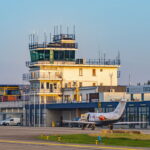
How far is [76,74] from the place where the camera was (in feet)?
467

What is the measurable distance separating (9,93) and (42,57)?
31167 millimetres

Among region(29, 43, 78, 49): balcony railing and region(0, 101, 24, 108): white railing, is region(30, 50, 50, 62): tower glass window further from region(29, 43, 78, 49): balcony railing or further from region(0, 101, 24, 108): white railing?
region(0, 101, 24, 108): white railing

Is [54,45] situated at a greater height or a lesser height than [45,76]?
greater

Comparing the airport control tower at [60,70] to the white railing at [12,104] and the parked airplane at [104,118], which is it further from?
the parked airplane at [104,118]

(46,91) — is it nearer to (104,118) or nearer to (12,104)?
(12,104)

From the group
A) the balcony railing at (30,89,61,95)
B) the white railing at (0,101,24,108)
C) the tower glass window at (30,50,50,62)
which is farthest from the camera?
the white railing at (0,101,24,108)

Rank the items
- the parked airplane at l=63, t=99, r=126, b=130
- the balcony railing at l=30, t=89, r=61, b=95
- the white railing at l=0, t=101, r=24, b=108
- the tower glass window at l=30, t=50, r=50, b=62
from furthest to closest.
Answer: the white railing at l=0, t=101, r=24, b=108 < the tower glass window at l=30, t=50, r=50, b=62 < the balcony railing at l=30, t=89, r=61, b=95 < the parked airplane at l=63, t=99, r=126, b=130

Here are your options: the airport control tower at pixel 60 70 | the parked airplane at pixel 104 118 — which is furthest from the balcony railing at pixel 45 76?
the parked airplane at pixel 104 118

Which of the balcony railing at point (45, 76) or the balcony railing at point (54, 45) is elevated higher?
the balcony railing at point (54, 45)

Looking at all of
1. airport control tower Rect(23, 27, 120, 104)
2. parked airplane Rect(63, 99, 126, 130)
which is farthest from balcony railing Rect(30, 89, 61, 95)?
parked airplane Rect(63, 99, 126, 130)

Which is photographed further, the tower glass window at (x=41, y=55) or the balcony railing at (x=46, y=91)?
the tower glass window at (x=41, y=55)

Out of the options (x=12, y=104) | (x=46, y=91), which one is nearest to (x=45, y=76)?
(x=46, y=91)

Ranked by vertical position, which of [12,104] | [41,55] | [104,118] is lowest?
[104,118]

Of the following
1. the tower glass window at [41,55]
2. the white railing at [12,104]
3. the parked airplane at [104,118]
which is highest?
the tower glass window at [41,55]
